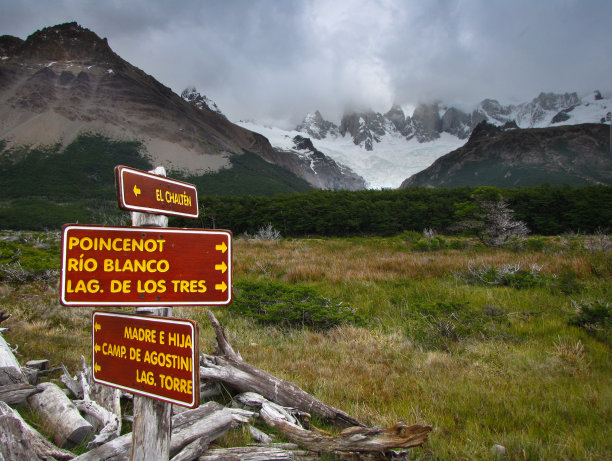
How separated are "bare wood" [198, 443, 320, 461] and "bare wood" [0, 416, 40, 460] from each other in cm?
118

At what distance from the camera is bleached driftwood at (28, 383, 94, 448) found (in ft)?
10.5

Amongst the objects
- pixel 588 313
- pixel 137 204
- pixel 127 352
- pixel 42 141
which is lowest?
pixel 588 313

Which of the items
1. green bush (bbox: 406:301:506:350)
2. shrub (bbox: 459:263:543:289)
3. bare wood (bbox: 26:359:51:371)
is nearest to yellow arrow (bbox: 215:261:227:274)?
bare wood (bbox: 26:359:51:371)

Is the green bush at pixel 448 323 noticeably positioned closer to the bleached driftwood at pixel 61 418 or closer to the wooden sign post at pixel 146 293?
the wooden sign post at pixel 146 293

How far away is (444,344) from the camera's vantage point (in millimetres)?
5680

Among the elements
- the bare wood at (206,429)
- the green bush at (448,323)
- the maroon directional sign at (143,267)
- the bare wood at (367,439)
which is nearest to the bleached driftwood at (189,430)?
the bare wood at (206,429)

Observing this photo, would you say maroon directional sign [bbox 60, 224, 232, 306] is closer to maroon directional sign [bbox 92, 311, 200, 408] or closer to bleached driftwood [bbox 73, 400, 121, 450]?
maroon directional sign [bbox 92, 311, 200, 408]

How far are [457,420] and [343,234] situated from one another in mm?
47379

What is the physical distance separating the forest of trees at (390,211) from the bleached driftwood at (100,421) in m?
43.9

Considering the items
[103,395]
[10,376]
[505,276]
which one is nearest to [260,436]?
[103,395]

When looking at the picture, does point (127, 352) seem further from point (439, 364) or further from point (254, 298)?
point (254, 298)

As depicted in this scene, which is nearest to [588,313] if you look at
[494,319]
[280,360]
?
[494,319]

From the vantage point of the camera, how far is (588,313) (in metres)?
5.77

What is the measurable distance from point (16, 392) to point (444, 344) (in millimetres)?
5644
